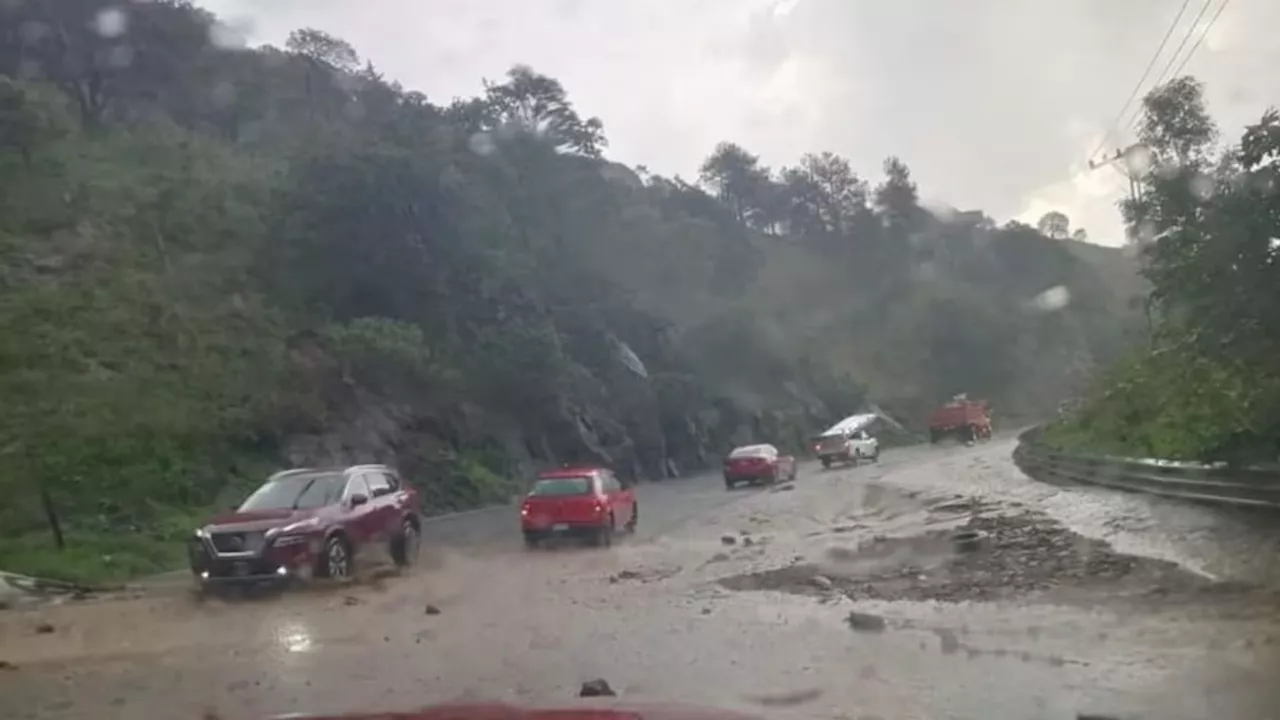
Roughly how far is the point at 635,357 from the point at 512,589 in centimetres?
5368

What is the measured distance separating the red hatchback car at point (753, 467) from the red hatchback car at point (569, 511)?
20.2 m

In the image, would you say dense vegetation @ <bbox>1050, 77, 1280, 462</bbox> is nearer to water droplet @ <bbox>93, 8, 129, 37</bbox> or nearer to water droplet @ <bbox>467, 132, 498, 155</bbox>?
water droplet @ <bbox>467, 132, 498, 155</bbox>

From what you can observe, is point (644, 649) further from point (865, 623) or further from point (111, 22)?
point (111, 22)

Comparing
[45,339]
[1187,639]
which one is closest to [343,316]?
[45,339]

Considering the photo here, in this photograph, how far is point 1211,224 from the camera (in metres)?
17.7

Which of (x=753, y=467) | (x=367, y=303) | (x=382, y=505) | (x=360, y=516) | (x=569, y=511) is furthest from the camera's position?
(x=367, y=303)

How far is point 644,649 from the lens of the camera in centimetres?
1220

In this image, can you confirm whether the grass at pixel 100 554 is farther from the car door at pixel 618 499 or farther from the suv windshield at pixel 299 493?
the car door at pixel 618 499

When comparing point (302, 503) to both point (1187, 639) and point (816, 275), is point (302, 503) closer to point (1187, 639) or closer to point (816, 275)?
point (1187, 639)

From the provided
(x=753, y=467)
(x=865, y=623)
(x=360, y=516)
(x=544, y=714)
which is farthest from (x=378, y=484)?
(x=753, y=467)

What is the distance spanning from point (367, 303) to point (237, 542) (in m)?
35.3

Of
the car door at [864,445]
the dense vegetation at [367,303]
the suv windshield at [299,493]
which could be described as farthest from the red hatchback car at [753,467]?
the suv windshield at [299,493]

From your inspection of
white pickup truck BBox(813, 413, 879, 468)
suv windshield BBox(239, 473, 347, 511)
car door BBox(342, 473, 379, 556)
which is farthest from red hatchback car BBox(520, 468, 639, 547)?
white pickup truck BBox(813, 413, 879, 468)

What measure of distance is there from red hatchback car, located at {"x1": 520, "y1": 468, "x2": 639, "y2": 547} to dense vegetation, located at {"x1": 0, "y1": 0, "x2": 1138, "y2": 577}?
277 inches
